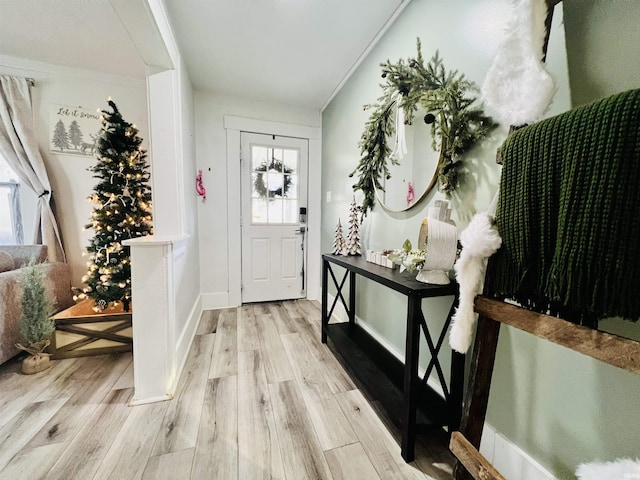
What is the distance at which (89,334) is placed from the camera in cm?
184

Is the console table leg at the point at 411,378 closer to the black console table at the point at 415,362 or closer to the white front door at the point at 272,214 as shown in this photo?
the black console table at the point at 415,362

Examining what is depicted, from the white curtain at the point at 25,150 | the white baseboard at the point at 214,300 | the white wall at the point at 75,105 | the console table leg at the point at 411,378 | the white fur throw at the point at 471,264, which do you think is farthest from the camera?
the white baseboard at the point at 214,300

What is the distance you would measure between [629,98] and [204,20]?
2.16 meters

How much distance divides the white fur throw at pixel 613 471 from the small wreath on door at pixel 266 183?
2829 mm

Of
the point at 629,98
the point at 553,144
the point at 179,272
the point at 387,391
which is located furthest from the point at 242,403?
the point at 629,98

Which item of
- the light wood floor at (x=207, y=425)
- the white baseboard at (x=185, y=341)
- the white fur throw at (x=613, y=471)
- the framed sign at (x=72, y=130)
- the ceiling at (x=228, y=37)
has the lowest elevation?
the light wood floor at (x=207, y=425)

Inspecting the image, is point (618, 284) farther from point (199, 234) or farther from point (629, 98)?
point (199, 234)

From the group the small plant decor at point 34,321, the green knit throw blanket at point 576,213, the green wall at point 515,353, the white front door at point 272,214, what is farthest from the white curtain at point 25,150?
the green knit throw blanket at point 576,213

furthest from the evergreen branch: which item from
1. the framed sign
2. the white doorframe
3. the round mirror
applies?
the framed sign

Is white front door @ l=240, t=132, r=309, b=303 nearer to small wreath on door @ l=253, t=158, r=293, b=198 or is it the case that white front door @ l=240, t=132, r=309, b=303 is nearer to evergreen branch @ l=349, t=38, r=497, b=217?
small wreath on door @ l=253, t=158, r=293, b=198

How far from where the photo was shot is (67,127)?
8.04ft

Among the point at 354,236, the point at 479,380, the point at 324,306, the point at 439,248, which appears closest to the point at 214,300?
the point at 324,306

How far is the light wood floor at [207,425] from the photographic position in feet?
3.35

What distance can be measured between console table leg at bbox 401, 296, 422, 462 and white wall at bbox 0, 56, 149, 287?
312 cm
